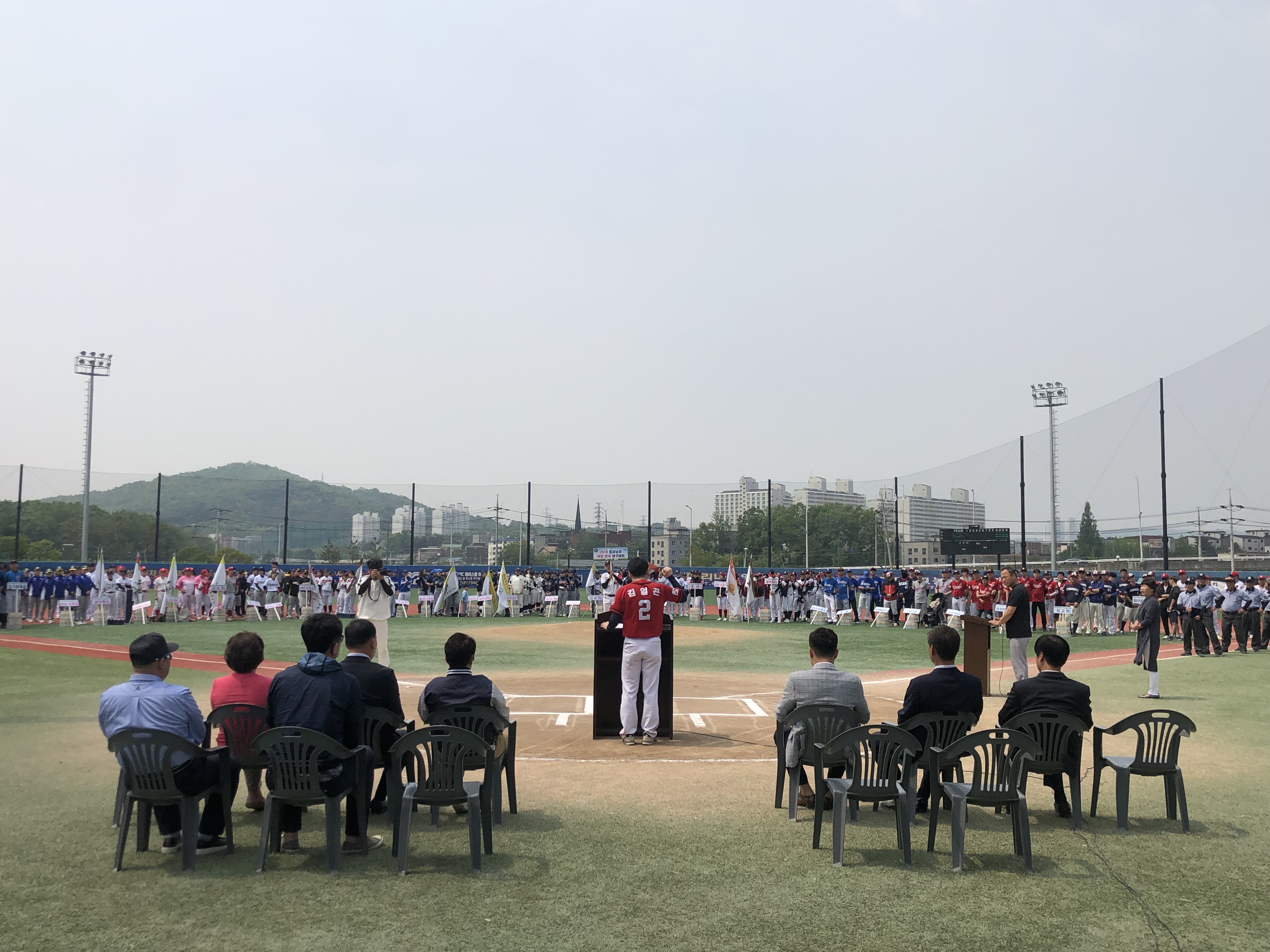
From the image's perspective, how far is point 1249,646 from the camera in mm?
22516

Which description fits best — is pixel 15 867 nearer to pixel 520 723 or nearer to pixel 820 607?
pixel 520 723

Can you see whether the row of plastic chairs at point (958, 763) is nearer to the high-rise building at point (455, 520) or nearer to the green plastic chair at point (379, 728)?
the green plastic chair at point (379, 728)

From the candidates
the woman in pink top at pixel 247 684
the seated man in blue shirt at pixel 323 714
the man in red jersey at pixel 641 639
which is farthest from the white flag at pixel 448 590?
the seated man in blue shirt at pixel 323 714

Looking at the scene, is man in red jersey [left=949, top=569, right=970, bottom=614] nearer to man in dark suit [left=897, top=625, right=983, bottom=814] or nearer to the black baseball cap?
man in dark suit [left=897, top=625, right=983, bottom=814]

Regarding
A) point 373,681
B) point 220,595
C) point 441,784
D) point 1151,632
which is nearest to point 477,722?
point 441,784

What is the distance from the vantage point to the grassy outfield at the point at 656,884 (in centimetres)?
466

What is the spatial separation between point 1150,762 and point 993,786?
68.7 inches

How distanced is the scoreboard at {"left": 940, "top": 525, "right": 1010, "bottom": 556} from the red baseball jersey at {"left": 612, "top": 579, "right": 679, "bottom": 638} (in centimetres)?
3053

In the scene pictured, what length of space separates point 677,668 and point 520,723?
23.3 feet

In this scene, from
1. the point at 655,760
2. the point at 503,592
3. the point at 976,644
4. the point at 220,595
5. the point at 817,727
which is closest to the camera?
the point at 817,727

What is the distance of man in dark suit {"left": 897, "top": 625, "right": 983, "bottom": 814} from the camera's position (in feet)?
22.4

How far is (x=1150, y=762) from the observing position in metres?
6.95

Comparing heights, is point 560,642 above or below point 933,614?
below

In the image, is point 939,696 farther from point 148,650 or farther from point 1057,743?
point 148,650
